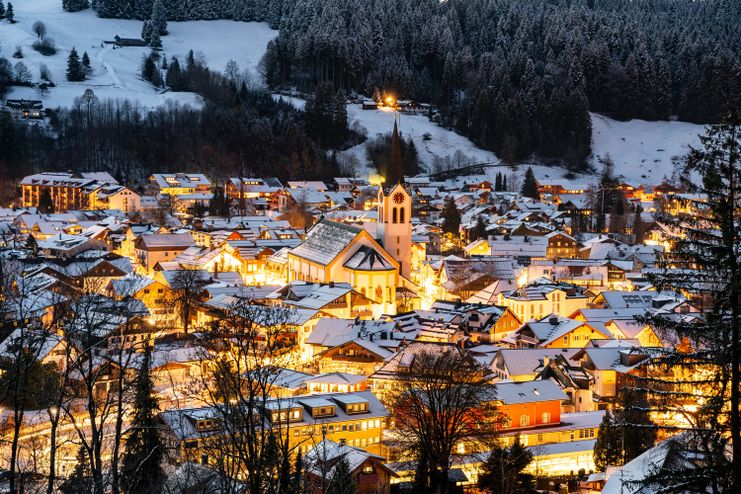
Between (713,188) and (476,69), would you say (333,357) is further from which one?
(476,69)

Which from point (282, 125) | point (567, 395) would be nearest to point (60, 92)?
point (282, 125)

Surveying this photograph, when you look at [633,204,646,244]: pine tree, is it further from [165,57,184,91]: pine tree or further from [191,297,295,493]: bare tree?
[191,297,295,493]: bare tree

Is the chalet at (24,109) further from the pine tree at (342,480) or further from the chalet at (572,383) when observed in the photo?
the pine tree at (342,480)

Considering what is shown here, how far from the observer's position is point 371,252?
40594mm

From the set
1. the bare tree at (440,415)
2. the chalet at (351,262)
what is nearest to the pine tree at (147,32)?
the chalet at (351,262)

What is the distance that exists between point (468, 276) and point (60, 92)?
59244 mm

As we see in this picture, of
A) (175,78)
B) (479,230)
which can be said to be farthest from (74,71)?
(479,230)

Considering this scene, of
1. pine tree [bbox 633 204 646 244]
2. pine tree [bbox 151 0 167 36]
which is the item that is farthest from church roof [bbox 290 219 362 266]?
pine tree [bbox 151 0 167 36]

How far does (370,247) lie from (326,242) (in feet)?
8.83

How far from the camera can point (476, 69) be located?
97.1m

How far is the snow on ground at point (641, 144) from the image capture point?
283 ft

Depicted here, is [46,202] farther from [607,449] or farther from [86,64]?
[607,449]

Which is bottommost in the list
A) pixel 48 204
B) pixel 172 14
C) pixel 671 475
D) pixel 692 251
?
pixel 48 204

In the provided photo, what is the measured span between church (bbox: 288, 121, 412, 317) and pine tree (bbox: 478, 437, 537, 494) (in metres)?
18.5
